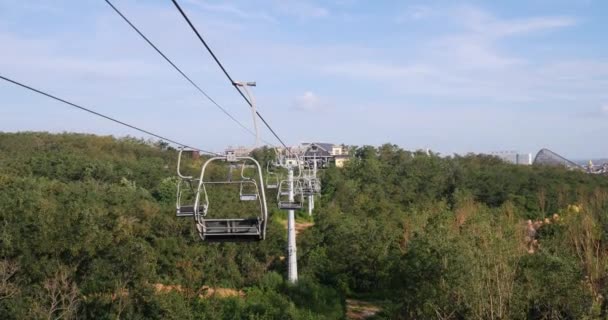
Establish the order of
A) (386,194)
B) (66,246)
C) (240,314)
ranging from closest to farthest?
(240,314) < (66,246) < (386,194)

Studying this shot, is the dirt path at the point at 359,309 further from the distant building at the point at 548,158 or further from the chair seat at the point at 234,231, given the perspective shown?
the distant building at the point at 548,158

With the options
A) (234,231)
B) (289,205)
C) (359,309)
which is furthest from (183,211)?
(359,309)

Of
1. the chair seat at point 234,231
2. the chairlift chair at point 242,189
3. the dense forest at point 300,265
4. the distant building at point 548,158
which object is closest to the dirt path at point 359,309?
the dense forest at point 300,265

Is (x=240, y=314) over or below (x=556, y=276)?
below

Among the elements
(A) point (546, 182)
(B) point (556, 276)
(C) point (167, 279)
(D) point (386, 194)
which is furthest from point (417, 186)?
(B) point (556, 276)

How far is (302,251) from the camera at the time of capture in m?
22.7

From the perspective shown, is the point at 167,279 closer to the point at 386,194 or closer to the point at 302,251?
the point at 302,251

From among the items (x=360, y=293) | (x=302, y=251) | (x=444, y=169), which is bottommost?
(x=360, y=293)

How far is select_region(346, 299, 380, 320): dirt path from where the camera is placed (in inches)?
743

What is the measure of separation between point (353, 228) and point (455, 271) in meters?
10.5

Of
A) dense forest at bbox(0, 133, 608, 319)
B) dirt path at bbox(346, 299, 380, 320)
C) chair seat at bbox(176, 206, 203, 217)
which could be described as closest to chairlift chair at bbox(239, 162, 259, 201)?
chair seat at bbox(176, 206, 203, 217)

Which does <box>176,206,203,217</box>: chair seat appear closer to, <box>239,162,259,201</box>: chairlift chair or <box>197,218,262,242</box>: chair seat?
<box>239,162,259,201</box>: chairlift chair

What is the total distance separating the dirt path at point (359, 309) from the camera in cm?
1887

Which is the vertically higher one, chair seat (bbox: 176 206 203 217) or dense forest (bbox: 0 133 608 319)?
chair seat (bbox: 176 206 203 217)
